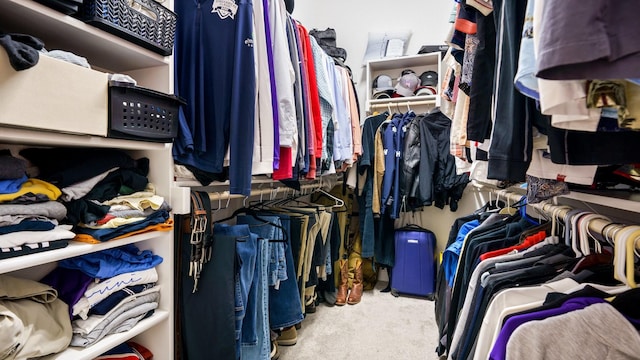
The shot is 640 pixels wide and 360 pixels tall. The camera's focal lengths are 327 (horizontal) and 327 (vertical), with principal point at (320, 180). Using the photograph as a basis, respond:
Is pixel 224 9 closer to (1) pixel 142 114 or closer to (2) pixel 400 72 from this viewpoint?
(1) pixel 142 114

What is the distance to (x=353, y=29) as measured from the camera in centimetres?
321

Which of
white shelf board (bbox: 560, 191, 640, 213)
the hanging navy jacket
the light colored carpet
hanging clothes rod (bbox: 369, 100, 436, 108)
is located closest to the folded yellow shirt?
the hanging navy jacket

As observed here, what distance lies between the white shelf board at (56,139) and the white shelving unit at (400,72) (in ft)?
7.51

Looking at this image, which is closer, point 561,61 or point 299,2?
point 561,61

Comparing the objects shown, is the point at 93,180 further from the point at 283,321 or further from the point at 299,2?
the point at 299,2

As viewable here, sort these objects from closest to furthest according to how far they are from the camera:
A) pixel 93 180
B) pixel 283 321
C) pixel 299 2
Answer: pixel 93 180, pixel 283 321, pixel 299 2

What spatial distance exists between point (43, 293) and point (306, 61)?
1.40 meters

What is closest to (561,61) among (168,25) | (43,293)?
(168,25)

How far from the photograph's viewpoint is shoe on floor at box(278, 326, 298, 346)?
1926 mm

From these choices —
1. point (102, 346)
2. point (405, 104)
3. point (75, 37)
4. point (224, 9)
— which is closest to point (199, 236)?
point (102, 346)

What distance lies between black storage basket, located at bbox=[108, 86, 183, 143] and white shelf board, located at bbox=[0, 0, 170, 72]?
156 mm

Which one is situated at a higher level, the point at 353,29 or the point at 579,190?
the point at 353,29

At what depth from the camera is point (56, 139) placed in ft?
2.48

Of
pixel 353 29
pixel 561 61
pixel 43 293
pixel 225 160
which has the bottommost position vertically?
pixel 43 293
